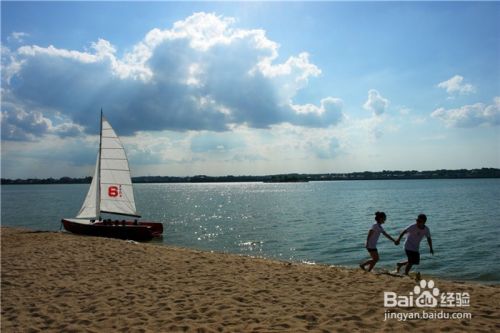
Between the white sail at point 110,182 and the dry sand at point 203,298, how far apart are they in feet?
41.0

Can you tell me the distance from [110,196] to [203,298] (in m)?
20.2

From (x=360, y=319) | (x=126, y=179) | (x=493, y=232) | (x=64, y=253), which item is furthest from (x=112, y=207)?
(x=493, y=232)

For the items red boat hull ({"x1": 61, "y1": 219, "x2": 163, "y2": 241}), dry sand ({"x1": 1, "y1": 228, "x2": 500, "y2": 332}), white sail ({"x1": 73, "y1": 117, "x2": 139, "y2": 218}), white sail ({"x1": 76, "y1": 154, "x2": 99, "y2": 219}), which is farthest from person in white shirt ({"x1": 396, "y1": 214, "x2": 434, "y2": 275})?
white sail ({"x1": 76, "y1": 154, "x2": 99, "y2": 219})

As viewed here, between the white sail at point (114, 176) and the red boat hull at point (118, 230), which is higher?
the white sail at point (114, 176)

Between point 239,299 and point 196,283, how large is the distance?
2.17 m

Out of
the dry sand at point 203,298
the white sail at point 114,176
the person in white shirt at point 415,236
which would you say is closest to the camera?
the dry sand at point 203,298

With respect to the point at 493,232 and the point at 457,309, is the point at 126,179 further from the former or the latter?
the point at 493,232

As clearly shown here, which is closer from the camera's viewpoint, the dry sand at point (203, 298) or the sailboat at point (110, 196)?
the dry sand at point (203, 298)

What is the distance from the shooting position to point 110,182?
26922 mm

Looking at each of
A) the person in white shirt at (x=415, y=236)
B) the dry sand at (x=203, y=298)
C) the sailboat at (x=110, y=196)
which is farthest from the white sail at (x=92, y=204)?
the person in white shirt at (x=415, y=236)

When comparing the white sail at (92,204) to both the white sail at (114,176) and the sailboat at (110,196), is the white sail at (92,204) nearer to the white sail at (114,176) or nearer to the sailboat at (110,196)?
the sailboat at (110,196)

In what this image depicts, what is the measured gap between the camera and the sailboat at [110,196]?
26.4 m

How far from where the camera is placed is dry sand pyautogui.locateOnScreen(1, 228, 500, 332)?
291 inches

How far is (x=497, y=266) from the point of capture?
17375 millimetres
